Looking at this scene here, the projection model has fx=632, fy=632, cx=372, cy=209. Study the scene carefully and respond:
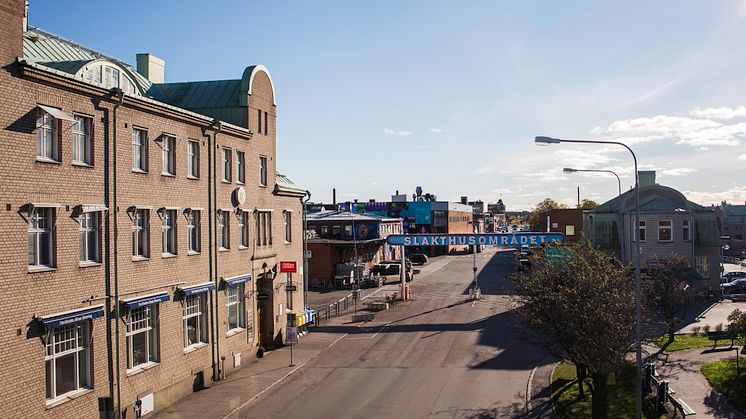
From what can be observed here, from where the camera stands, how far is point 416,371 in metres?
28.0

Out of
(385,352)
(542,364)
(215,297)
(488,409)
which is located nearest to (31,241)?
(215,297)

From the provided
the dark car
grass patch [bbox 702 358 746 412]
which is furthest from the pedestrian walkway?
the dark car

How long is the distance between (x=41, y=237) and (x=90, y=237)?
6.35 ft

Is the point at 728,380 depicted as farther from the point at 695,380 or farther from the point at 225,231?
the point at 225,231

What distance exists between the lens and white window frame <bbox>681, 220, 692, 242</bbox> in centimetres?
4716

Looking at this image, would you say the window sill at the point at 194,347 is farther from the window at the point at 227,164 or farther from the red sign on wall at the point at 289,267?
the red sign on wall at the point at 289,267

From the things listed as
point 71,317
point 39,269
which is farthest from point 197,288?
point 39,269

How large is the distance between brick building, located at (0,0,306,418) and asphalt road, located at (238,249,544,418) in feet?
13.8

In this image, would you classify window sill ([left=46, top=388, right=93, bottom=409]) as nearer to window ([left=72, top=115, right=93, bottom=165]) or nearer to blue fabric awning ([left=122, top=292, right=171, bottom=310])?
blue fabric awning ([left=122, top=292, right=171, bottom=310])

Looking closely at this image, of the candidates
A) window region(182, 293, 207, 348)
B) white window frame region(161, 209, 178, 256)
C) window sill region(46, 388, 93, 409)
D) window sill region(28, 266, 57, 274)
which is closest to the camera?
window sill region(28, 266, 57, 274)

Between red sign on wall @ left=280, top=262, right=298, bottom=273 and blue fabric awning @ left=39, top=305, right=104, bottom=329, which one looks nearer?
blue fabric awning @ left=39, top=305, right=104, bottom=329

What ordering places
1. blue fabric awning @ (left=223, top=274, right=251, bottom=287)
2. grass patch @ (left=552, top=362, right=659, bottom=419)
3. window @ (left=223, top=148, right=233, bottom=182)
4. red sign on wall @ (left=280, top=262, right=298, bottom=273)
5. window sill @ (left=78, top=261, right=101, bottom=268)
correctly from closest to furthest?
window sill @ (left=78, top=261, right=101, bottom=268) → grass patch @ (left=552, top=362, right=659, bottom=419) → blue fabric awning @ (left=223, top=274, right=251, bottom=287) → window @ (left=223, top=148, right=233, bottom=182) → red sign on wall @ (left=280, top=262, right=298, bottom=273)

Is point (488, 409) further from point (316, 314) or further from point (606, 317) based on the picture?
point (316, 314)

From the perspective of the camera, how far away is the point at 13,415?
1595 centimetres
